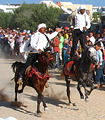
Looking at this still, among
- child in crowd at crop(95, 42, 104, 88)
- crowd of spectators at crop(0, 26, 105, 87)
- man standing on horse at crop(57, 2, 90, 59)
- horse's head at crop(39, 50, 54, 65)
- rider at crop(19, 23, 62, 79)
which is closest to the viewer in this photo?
horse's head at crop(39, 50, 54, 65)

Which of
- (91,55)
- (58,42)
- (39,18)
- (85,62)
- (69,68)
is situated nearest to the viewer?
(91,55)

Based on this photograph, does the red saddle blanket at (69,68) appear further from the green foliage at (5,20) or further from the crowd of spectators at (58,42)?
the green foliage at (5,20)

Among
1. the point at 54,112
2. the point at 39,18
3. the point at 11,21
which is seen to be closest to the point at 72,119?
the point at 54,112

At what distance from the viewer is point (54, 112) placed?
1129 centimetres

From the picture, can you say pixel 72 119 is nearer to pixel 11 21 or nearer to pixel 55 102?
pixel 55 102

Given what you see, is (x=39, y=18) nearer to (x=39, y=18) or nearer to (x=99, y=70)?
(x=39, y=18)

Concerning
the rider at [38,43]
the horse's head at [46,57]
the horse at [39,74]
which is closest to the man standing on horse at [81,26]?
the rider at [38,43]

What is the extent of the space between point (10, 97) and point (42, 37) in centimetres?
288

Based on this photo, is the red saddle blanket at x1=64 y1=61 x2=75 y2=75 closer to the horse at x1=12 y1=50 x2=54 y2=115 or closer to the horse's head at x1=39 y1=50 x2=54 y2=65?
the horse at x1=12 y1=50 x2=54 y2=115


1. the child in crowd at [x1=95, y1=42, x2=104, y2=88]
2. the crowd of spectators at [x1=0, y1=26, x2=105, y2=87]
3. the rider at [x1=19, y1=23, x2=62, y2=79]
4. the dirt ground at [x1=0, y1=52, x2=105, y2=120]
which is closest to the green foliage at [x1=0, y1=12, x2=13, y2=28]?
the crowd of spectators at [x1=0, y1=26, x2=105, y2=87]

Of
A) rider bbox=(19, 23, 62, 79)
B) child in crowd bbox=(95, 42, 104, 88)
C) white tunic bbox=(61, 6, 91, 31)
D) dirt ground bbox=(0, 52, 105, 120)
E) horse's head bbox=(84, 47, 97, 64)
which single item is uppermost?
white tunic bbox=(61, 6, 91, 31)

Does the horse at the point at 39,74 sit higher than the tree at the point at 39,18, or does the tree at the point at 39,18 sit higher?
the tree at the point at 39,18

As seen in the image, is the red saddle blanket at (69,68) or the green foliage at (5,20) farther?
the green foliage at (5,20)

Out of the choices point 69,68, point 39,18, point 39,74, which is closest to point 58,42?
point 69,68
